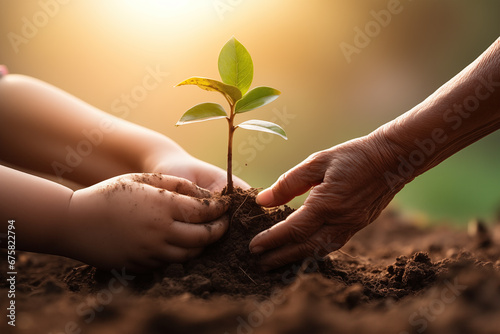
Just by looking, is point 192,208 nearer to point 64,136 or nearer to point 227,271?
point 227,271

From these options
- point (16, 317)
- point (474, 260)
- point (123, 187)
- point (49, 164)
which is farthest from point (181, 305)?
point (49, 164)

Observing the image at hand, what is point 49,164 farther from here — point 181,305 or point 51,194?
point 181,305

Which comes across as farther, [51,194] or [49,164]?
[49,164]

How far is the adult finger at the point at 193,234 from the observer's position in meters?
0.93

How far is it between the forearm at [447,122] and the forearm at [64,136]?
2.42 feet

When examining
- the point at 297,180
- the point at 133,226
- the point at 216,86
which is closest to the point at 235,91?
the point at 216,86

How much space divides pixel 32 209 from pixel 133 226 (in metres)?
0.23

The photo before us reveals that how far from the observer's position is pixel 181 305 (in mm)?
645

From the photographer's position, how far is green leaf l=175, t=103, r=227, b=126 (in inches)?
38.5

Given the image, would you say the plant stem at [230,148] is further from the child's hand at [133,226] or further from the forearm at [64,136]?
the forearm at [64,136]

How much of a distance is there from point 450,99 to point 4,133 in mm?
1432

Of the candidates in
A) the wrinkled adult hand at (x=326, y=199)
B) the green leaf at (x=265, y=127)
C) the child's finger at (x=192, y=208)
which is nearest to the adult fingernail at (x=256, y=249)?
the wrinkled adult hand at (x=326, y=199)

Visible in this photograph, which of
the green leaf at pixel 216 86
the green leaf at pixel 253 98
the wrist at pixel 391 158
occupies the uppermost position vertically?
the green leaf at pixel 216 86

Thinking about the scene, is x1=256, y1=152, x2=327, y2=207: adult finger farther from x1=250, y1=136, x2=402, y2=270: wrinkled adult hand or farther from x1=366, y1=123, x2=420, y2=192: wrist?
x1=366, y1=123, x2=420, y2=192: wrist
